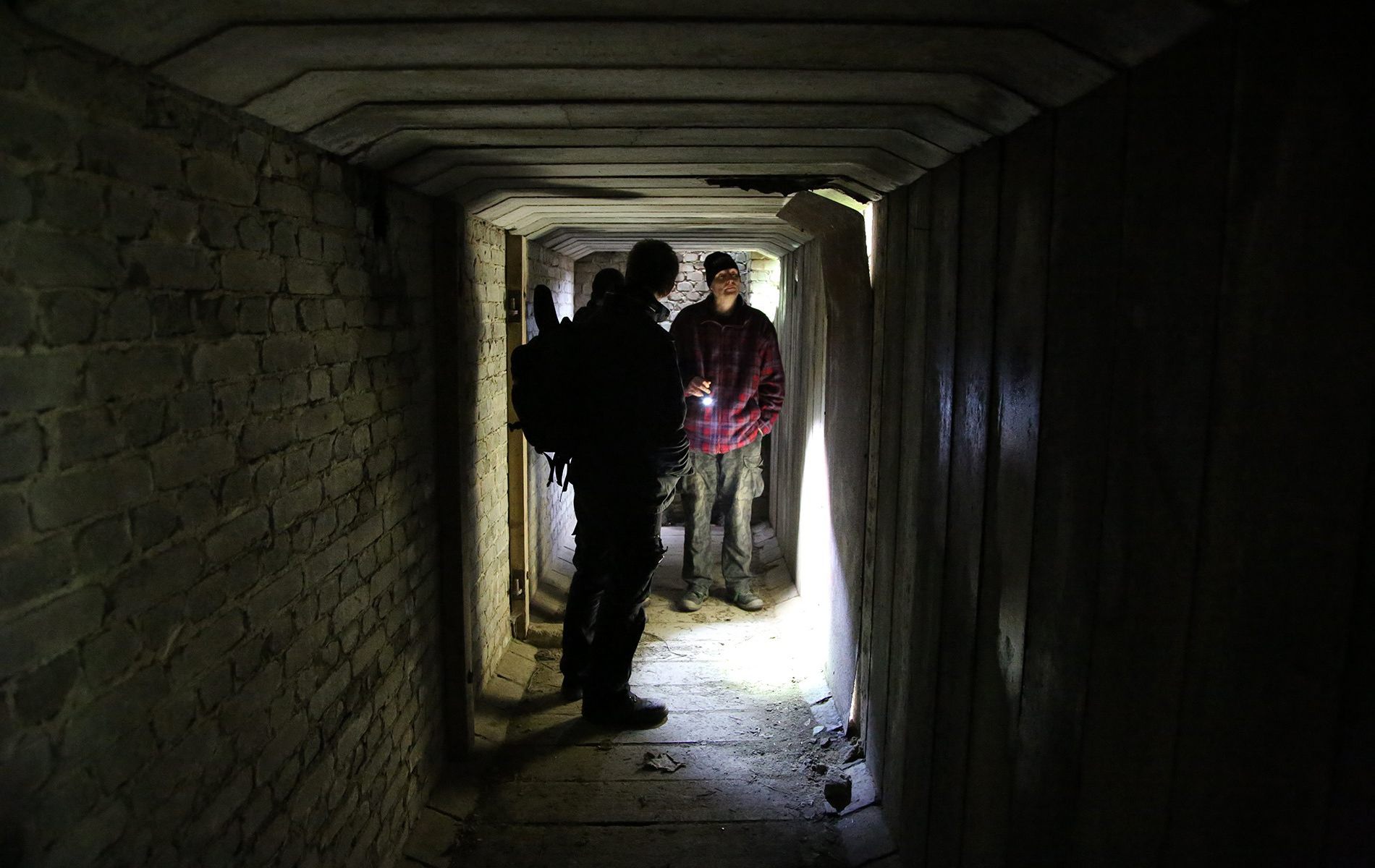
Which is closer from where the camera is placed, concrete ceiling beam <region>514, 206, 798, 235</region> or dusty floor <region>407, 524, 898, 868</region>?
dusty floor <region>407, 524, 898, 868</region>

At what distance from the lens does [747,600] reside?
17.2ft

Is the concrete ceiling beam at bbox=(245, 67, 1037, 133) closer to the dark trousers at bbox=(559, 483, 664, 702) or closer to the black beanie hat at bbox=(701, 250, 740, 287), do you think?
the dark trousers at bbox=(559, 483, 664, 702)

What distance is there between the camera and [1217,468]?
1.12m

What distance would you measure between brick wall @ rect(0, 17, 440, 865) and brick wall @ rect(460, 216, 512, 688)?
3.19 feet

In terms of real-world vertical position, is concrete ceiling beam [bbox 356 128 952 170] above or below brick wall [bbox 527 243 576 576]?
above

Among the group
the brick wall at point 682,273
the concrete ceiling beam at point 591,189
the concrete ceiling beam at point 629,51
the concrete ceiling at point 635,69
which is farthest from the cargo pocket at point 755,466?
the concrete ceiling beam at point 629,51

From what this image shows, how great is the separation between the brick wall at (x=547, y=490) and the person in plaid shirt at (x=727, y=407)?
88cm

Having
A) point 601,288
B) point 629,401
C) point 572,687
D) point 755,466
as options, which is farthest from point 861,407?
point 755,466

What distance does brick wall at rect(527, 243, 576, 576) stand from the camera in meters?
5.16

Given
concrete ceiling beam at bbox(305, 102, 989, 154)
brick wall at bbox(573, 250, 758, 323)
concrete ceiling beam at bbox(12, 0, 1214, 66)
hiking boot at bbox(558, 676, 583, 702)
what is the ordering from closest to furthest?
1. concrete ceiling beam at bbox(12, 0, 1214, 66)
2. concrete ceiling beam at bbox(305, 102, 989, 154)
3. hiking boot at bbox(558, 676, 583, 702)
4. brick wall at bbox(573, 250, 758, 323)

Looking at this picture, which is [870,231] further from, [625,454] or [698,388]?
[698,388]

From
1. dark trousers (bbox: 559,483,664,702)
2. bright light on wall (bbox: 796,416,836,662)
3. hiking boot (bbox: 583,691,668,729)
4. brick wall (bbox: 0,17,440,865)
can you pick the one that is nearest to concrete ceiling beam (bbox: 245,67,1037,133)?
brick wall (bbox: 0,17,440,865)

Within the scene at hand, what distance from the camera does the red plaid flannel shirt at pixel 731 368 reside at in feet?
16.4

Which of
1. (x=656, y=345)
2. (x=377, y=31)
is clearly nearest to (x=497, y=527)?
(x=656, y=345)
